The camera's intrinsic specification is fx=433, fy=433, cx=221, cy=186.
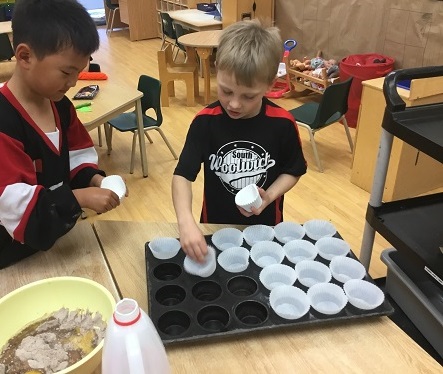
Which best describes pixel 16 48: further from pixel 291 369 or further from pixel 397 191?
pixel 397 191

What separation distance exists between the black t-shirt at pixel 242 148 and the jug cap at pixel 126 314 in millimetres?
670

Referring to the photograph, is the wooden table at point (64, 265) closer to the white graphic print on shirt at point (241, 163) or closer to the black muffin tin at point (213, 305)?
the black muffin tin at point (213, 305)

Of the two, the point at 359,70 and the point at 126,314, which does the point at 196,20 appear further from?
the point at 126,314

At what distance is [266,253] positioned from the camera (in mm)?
1001

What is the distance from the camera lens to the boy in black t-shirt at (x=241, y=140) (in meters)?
1.07

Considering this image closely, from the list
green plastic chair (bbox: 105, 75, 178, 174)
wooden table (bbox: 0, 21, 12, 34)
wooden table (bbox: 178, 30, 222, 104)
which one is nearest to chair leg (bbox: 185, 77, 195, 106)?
wooden table (bbox: 178, 30, 222, 104)

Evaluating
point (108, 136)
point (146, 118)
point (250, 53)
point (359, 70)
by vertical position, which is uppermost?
point (250, 53)

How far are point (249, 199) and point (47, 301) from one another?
1.54ft

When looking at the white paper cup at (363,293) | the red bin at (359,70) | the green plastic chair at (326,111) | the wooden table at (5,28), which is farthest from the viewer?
the wooden table at (5,28)

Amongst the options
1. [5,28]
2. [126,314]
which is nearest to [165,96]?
[5,28]

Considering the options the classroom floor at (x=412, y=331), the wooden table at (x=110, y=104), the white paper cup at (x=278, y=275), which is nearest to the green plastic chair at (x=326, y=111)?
the wooden table at (x=110, y=104)

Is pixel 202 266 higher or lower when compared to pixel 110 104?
higher

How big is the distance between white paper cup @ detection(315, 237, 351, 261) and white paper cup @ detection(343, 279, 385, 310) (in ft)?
0.34

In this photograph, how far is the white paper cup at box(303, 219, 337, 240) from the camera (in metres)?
1.05
